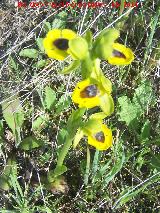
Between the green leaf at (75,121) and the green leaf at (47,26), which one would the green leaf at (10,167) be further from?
the green leaf at (47,26)

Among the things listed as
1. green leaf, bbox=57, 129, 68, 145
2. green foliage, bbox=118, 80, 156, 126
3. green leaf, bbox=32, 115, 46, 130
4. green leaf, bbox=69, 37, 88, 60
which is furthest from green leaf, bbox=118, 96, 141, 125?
green leaf, bbox=69, 37, 88, 60

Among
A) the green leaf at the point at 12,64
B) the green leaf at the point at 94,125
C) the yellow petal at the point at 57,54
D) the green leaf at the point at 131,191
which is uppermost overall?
the yellow petal at the point at 57,54

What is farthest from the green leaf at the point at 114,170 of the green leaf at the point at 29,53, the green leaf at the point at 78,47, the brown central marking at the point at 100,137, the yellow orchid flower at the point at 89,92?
the green leaf at the point at 29,53

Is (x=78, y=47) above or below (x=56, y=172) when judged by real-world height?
above

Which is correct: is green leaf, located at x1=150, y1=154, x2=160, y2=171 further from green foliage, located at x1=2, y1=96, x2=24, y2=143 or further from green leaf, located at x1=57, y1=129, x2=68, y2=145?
green foliage, located at x1=2, y1=96, x2=24, y2=143

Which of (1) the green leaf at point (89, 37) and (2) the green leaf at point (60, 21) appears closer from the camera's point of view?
(1) the green leaf at point (89, 37)

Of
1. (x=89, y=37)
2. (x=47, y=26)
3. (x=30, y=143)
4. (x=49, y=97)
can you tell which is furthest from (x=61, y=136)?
(x=47, y=26)

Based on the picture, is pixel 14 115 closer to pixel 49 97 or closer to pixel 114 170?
pixel 49 97

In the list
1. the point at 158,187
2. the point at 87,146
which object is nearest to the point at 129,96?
the point at 87,146
